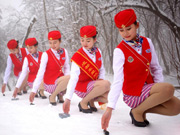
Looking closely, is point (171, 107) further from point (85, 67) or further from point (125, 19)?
point (85, 67)

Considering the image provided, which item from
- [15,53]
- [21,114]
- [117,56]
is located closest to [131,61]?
[117,56]

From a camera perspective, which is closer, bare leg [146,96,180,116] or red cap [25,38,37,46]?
bare leg [146,96,180,116]

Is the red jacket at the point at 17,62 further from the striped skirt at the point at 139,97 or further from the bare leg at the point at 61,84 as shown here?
the striped skirt at the point at 139,97

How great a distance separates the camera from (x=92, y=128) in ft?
6.62

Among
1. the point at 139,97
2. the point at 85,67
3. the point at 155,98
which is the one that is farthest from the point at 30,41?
the point at 155,98

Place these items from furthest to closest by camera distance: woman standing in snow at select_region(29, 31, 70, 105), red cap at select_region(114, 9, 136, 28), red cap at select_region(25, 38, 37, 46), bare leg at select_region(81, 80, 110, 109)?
red cap at select_region(25, 38, 37, 46)
woman standing in snow at select_region(29, 31, 70, 105)
bare leg at select_region(81, 80, 110, 109)
red cap at select_region(114, 9, 136, 28)

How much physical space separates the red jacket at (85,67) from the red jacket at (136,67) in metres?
0.81

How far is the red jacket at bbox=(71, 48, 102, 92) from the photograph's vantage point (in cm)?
273

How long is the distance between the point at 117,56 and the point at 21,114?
67.9 inches

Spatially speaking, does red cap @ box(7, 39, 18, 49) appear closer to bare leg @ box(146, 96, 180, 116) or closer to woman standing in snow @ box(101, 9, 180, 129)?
woman standing in snow @ box(101, 9, 180, 129)

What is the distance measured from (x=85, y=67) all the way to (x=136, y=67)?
95 cm

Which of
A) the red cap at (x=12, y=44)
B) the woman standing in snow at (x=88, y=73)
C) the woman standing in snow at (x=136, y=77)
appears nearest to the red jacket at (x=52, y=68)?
the woman standing in snow at (x=88, y=73)

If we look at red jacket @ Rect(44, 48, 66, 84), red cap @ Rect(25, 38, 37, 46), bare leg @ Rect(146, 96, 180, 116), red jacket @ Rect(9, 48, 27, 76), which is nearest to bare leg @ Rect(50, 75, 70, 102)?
red jacket @ Rect(44, 48, 66, 84)

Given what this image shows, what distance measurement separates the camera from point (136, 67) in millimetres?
1993
